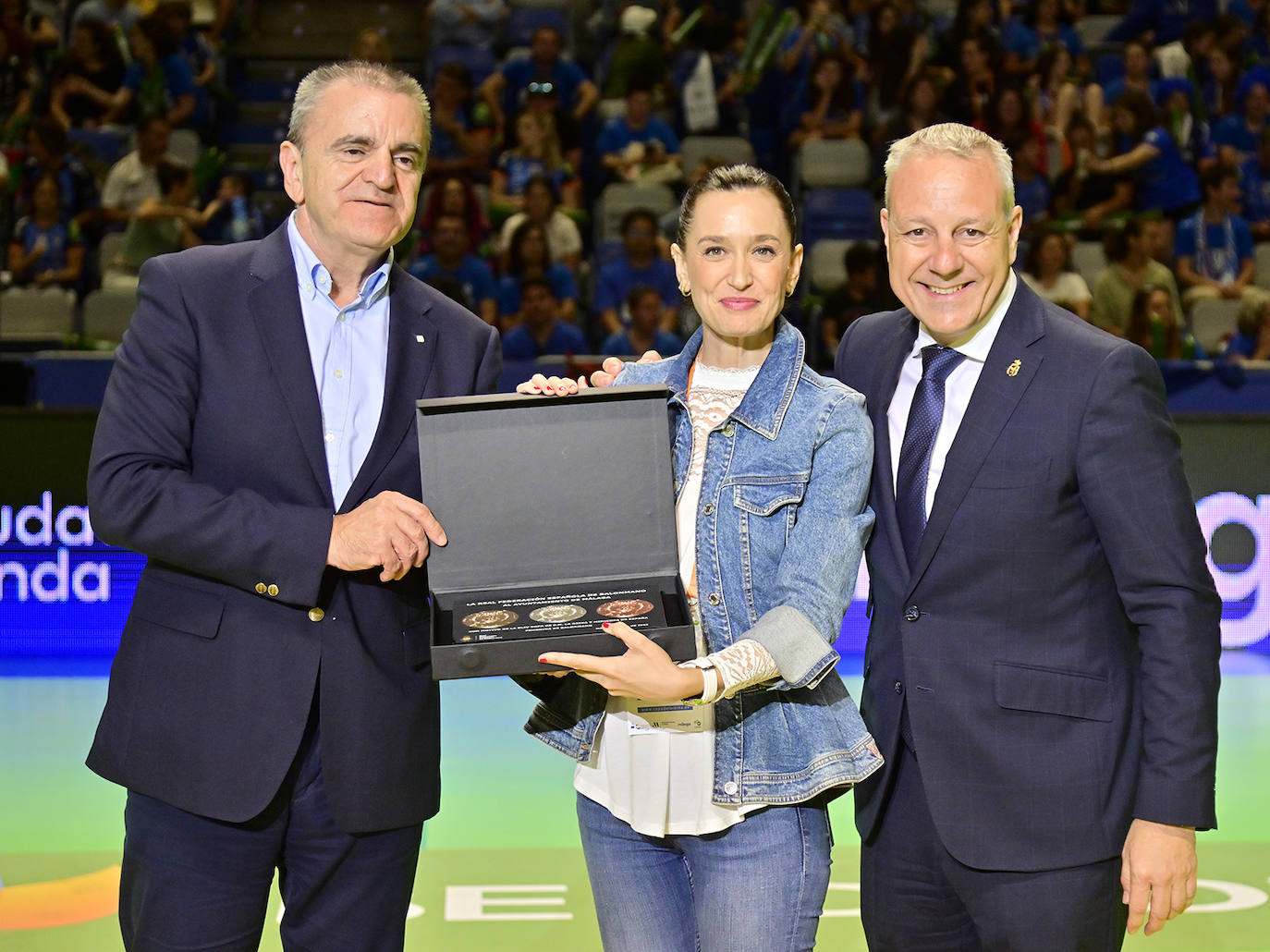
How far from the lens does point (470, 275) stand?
762 cm

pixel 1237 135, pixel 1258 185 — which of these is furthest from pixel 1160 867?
pixel 1237 135

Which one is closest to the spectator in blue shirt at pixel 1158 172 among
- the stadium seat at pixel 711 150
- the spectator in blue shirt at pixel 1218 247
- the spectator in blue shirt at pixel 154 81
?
the spectator in blue shirt at pixel 1218 247

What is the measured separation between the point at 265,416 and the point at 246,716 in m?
0.46

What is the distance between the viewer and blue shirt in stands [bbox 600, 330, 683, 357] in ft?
23.5

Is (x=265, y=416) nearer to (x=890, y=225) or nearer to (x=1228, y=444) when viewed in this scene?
(x=890, y=225)

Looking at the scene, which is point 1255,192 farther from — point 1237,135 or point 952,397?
point 952,397

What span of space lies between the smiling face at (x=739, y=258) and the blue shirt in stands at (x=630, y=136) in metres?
6.83

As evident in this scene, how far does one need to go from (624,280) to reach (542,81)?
2.06 m

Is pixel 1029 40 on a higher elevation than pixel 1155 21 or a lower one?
lower

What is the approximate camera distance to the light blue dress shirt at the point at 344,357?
2275 mm

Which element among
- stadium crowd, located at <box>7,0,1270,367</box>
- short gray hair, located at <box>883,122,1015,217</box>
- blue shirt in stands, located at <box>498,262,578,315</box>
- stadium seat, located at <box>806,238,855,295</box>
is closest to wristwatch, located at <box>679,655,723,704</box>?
short gray hair, located at <box>883,122,1015,217</box>

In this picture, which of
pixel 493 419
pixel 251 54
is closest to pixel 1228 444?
pixel 493 419

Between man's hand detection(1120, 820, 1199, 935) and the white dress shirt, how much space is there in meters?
0.56

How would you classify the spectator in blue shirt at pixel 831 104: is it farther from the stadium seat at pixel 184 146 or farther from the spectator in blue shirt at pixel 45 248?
the spectator in blue shirt at pixel 45 248
